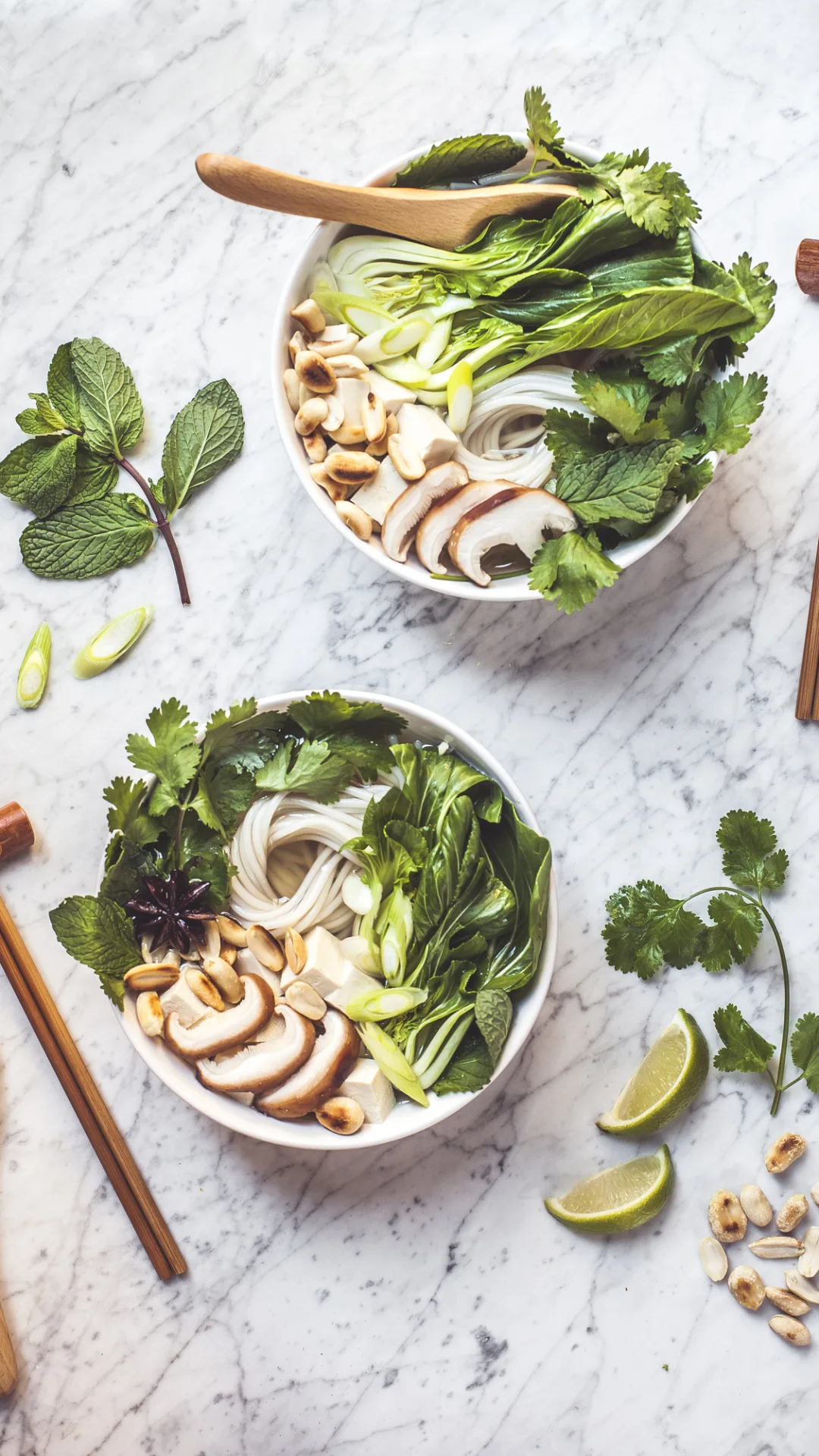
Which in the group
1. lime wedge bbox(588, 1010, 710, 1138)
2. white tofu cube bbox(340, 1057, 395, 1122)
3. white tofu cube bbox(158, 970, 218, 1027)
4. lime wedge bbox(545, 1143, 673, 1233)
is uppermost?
white tofu cube bbox(158, 970, 218, 1027)

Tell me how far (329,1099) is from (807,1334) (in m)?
1.21

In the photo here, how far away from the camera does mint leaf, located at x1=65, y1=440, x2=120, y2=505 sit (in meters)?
2.51

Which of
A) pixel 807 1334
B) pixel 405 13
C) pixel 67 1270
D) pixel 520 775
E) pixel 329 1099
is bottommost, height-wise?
pixel 807 1334

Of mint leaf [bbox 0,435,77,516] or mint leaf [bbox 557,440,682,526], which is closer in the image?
mint leaf [bbox 557,440,682,526]

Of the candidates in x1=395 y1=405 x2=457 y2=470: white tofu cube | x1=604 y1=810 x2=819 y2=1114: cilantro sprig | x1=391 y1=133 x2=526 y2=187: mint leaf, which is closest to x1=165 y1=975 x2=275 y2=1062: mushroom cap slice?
x1=604 y1=810 x2=819 y2=1114: cilantro sprig

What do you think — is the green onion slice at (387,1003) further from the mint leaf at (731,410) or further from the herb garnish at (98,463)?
the mint leaf at (731,410)

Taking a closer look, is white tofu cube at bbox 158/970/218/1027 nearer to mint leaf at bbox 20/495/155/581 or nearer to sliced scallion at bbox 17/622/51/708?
sliced scallion at bbox 17/622/51/708

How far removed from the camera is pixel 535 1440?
240 cm

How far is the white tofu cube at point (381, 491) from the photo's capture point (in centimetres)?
221

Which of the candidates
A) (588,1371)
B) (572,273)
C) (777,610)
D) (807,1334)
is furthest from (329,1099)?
(572,273)

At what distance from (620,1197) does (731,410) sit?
Result: 63.4 inches

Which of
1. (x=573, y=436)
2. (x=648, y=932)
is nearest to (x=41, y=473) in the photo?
(x=573, y=436)

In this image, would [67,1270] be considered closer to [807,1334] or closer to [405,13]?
[807,1334]

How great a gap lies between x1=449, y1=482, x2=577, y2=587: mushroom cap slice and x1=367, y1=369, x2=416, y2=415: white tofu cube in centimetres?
27
